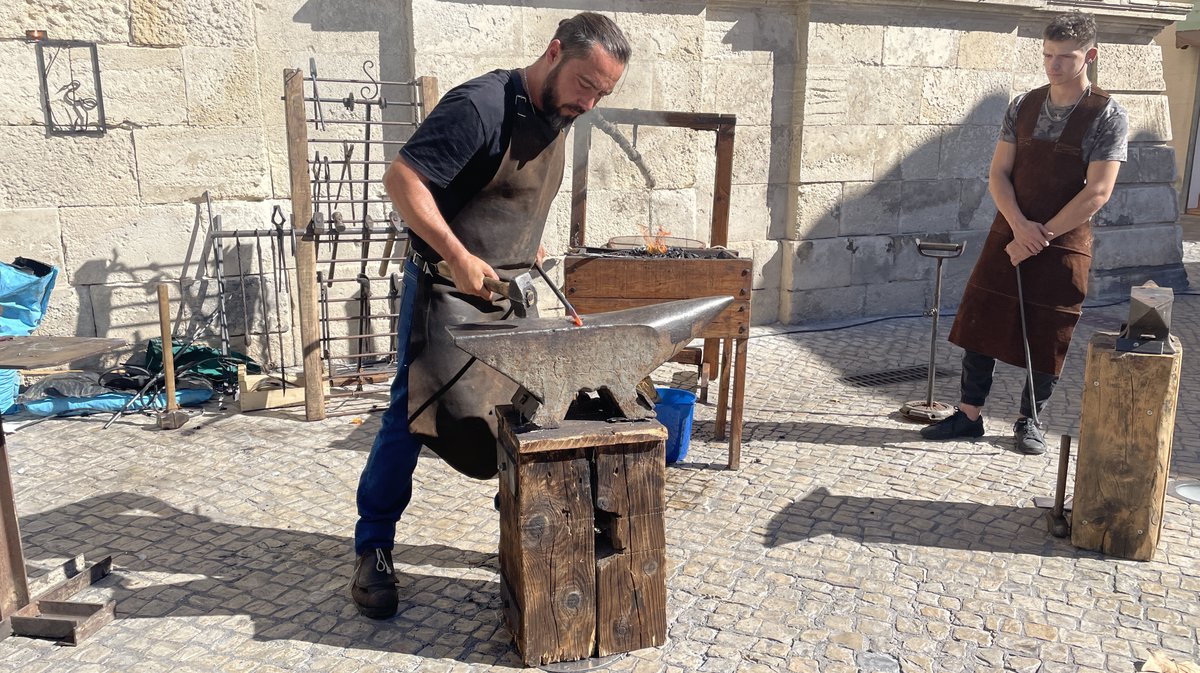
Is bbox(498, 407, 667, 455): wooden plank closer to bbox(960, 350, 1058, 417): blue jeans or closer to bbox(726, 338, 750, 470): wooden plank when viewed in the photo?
bbox(726, 338, 750, 470): wooden plank

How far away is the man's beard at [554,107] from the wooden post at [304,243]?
2.39 meters

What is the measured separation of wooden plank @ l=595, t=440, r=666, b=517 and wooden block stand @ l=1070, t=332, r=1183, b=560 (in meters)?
1.76

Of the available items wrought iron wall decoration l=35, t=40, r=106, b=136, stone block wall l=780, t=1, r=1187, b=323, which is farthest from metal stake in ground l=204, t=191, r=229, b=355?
stone block wall l=780, t=1, r=1187, b=323

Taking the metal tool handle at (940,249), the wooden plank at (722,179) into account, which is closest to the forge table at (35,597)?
the wooden plank at (722,179)

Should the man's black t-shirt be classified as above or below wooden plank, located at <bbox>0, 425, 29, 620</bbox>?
above

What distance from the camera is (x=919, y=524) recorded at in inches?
149

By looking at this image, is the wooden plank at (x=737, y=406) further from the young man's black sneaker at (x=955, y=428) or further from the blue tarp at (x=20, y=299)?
the blue tarp at (x=20, y=299)

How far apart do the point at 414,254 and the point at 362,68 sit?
334 centimetres

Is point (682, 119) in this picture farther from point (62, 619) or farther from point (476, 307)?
point (62, 619)

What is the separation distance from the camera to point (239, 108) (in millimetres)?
5641

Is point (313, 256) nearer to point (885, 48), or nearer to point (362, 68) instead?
point (362, 68)

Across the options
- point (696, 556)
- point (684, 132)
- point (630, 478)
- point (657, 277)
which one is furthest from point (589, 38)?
point (684, 132)

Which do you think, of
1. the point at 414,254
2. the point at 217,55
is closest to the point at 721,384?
the point at 414,254

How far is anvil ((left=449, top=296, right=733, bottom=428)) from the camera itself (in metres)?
2.57
